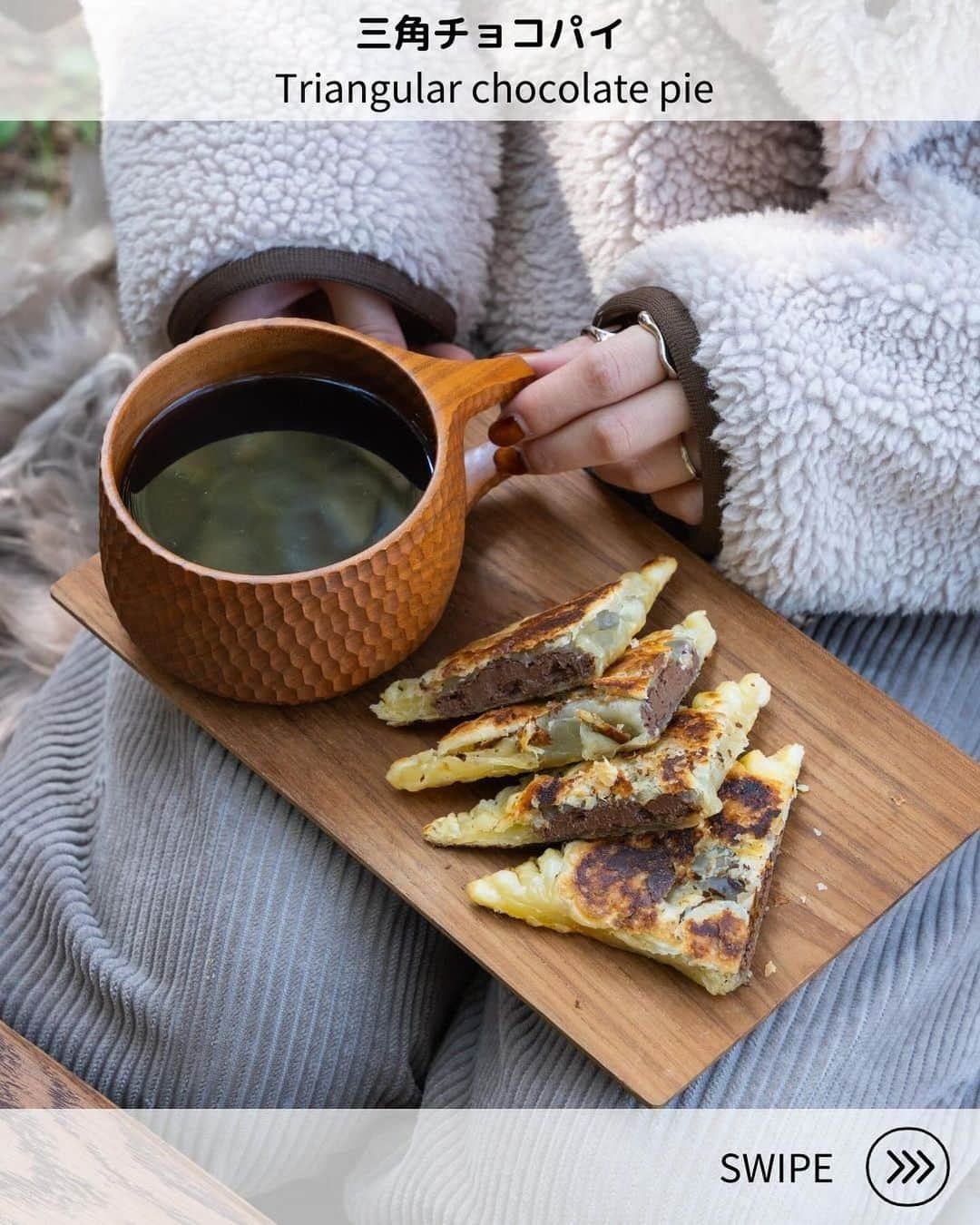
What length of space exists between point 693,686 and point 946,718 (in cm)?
21

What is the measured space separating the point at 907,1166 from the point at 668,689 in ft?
1.06

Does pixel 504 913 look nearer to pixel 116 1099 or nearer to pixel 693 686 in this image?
pixel 693 686

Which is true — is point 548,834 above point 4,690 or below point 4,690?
above

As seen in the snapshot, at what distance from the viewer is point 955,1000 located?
82 cm

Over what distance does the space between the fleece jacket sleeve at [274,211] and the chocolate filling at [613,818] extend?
430 millimetres

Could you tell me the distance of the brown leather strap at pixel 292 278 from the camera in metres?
0.92

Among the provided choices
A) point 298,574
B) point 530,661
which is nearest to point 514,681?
point 530,661

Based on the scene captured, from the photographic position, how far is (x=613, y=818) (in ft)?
2.31

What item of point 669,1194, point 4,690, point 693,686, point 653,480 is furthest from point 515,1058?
point 4,690

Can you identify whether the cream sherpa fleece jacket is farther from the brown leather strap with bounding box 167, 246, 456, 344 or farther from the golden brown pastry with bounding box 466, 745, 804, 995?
the golden brown pastry with bounding box 466, 745, 804, 995

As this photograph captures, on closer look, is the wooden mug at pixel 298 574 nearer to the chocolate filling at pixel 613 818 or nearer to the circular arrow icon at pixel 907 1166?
the chocolate filling at pixel 613 818

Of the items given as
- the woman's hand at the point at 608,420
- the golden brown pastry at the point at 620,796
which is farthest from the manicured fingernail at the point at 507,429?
the golden brown pastry at the point at 620,796

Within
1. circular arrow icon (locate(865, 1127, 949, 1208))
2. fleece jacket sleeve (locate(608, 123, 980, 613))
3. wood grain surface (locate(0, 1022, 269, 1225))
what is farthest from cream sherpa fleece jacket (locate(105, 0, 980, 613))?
wood grain surface (locate(0, 1022, 269, 1225))

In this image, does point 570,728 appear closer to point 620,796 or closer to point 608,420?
point 620,796
